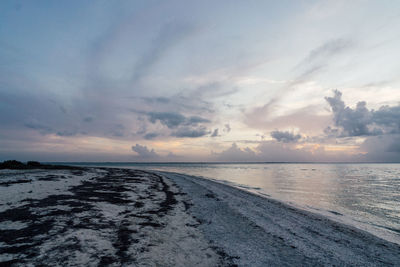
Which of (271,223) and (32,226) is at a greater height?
(32,226)

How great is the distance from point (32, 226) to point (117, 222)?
3308mm

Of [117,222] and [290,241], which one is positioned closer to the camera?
[290,241]

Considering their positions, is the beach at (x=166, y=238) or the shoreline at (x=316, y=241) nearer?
the beach at (x=166, y=238)

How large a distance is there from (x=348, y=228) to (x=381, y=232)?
210cm

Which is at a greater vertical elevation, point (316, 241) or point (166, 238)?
point (166, 238)

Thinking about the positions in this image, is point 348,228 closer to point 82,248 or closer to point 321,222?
point 321,222

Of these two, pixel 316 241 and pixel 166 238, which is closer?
pixel 166 238

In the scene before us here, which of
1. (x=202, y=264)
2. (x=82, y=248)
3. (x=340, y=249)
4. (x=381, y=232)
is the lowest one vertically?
(x=381, y=232)

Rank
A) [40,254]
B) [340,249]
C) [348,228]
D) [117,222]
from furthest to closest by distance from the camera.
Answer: [348,228] < [117,222] < [340,249] < [40,254]

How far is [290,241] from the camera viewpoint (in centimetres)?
852

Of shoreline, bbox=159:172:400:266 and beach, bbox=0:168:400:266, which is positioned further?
shoreline, bbox=159:172:400:266

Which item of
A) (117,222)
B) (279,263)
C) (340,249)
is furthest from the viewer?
(117,222)

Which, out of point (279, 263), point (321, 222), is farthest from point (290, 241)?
point (321, 222)

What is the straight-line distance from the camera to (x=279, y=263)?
21.3ft
